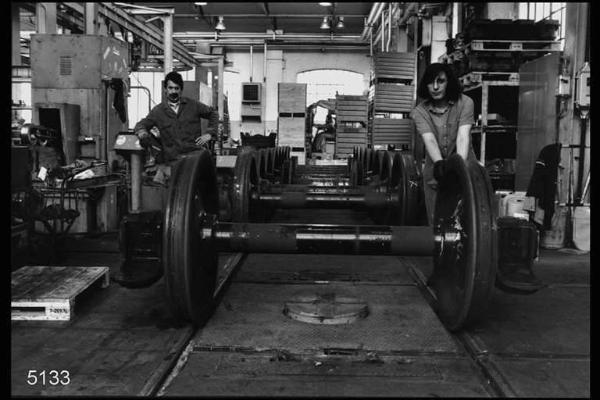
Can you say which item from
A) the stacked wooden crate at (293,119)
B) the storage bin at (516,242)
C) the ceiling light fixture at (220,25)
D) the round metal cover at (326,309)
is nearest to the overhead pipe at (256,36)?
the ceiling light fixture at (220,25)

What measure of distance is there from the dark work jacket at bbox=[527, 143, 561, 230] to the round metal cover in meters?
2.81

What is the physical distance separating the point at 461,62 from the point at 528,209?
2.57 meters

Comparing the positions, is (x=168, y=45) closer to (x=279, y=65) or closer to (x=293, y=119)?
(x=293, y=119)

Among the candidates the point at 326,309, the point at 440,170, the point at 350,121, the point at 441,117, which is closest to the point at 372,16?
the point at 350,121

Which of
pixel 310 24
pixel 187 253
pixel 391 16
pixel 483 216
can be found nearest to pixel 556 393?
pixel 483 216

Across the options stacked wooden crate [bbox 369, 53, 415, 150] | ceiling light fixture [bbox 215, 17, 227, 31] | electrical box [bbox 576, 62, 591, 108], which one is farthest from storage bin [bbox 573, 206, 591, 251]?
ceiling light fixture [bbox 215, 17, 227, 31]

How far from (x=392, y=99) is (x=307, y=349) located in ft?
27.5

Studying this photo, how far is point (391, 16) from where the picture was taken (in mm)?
13523

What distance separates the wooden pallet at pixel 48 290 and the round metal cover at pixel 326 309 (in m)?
1.16

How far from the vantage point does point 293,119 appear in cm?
1256

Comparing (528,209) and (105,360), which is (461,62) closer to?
(528,209)

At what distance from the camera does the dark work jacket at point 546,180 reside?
5.23 meters

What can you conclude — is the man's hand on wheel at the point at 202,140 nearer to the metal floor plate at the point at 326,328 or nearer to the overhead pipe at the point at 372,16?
the metal floor plate at the point at 326,328

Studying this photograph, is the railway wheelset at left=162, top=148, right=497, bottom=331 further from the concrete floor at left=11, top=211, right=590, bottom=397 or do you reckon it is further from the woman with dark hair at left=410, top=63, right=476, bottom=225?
the woman with dark hair at left=410, top=63, right=476, bottom=225
